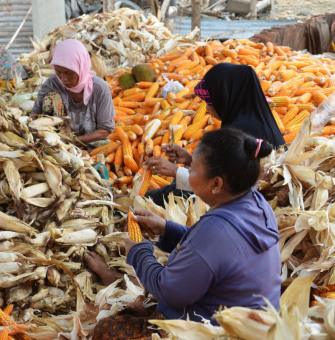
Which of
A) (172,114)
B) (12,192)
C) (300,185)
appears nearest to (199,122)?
(172,114)

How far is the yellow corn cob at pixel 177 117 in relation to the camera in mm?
5196

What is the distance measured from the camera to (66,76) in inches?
167

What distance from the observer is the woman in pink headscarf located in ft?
13.9

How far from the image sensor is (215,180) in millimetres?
1834

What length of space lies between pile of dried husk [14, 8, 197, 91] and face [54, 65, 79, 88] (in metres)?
2.78

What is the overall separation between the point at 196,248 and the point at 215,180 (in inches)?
11.6

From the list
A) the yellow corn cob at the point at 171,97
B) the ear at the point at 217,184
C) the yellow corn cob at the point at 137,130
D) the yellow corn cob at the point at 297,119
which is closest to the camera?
the ear at the point at 217,184

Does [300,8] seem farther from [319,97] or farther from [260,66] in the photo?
[319,97]

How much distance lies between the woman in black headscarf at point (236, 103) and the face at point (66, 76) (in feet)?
4.22

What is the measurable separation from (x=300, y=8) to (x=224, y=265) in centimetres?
1798

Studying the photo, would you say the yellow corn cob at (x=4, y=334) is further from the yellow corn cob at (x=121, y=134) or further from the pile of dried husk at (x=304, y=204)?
the yellow corn cob at (x=121, y=134)

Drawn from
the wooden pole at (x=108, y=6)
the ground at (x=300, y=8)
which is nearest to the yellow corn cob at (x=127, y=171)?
the wooden pole at (x=108, y=6)

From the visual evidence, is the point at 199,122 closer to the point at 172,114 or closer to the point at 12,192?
the point at 172,114

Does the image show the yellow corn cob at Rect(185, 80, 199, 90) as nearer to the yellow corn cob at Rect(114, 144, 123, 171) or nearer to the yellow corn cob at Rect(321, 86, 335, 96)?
the yellow corn cob at Rect(114, 144, 123, 171)
